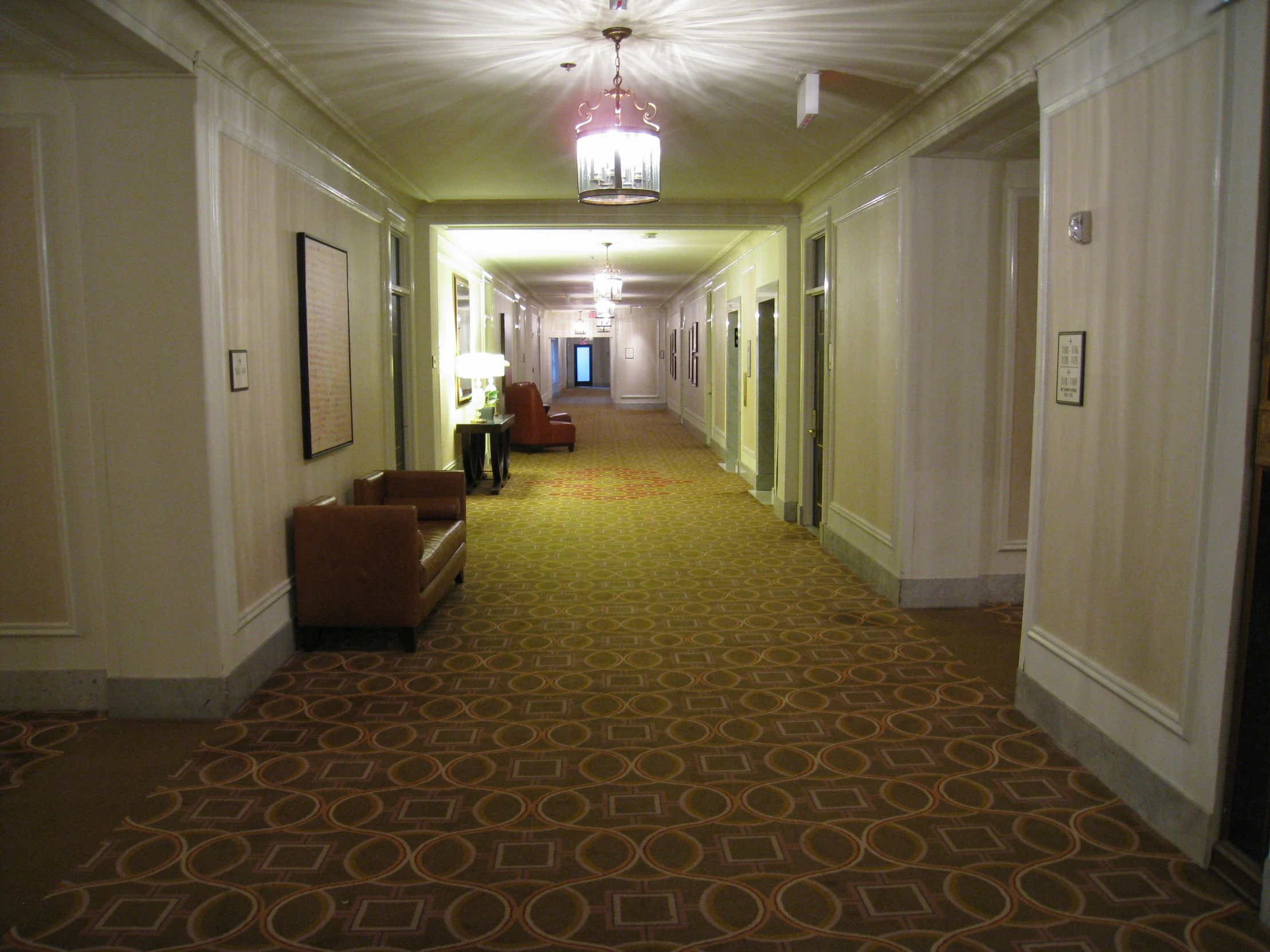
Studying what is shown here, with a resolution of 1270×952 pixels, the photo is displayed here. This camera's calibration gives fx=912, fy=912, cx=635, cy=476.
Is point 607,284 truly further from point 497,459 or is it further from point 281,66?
point 281,66

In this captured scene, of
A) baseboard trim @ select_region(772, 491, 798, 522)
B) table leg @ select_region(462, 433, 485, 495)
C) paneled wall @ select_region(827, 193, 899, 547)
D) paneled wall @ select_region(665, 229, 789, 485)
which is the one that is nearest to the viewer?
paneled wall @ select_region(827, 193, 899, 547)

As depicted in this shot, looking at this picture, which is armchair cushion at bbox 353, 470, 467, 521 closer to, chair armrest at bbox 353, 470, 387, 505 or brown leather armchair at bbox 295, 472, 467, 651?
chair armrest at bbox 353, 470, 387, 505

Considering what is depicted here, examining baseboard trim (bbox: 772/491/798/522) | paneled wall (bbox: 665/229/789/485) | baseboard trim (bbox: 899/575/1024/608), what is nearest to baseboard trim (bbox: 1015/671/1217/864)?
baseboard trim (bbox: 899/575/1024/608)

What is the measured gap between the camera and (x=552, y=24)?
3719mm

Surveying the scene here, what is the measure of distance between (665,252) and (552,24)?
28.8ft

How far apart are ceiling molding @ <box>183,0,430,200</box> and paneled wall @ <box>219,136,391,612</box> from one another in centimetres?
39

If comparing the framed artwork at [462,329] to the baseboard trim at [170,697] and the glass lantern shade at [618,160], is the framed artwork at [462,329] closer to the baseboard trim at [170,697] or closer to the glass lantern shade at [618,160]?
the glass lantern shade at [618,160]

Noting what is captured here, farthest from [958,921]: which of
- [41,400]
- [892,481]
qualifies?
[41,400]

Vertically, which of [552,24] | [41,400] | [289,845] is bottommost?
[289,845]

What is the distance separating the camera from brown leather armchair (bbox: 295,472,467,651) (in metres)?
4.58

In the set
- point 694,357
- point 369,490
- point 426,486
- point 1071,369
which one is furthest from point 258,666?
point 694,357

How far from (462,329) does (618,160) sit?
6.95 meters

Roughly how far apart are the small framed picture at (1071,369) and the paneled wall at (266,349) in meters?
3.41

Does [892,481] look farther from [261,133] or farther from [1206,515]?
[261,133]
